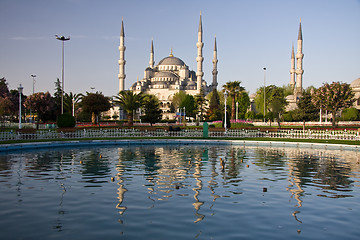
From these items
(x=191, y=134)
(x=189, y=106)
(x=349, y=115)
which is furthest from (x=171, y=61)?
(x=191, y=134)

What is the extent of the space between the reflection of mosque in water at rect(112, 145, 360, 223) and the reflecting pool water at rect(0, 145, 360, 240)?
0.11 ft

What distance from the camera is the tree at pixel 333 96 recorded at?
37750 mm

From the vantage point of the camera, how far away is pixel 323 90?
126 ft

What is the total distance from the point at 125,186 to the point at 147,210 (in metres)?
2.66

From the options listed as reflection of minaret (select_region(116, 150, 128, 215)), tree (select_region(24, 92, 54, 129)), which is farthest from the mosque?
reflection of minaret (select_region(116, 150, 128, 215))

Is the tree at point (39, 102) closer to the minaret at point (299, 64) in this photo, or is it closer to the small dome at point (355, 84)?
the minaret at point (299, 64)

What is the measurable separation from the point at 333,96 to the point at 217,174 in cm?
3013

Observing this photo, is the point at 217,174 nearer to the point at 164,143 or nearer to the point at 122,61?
the point at 164,143

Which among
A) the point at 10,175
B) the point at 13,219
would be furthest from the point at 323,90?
the point at 13,219

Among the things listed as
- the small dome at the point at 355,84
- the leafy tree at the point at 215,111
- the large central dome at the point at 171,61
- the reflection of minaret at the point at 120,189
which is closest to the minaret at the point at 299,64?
the small dome at the point at 355,84

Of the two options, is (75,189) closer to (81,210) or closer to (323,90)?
(81,210)

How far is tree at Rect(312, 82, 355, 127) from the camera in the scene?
1486 inches

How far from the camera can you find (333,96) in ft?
124

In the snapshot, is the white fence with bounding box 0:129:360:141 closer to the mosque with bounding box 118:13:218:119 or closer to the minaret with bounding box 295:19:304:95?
the minaret with bounding box 295:19:304:95
